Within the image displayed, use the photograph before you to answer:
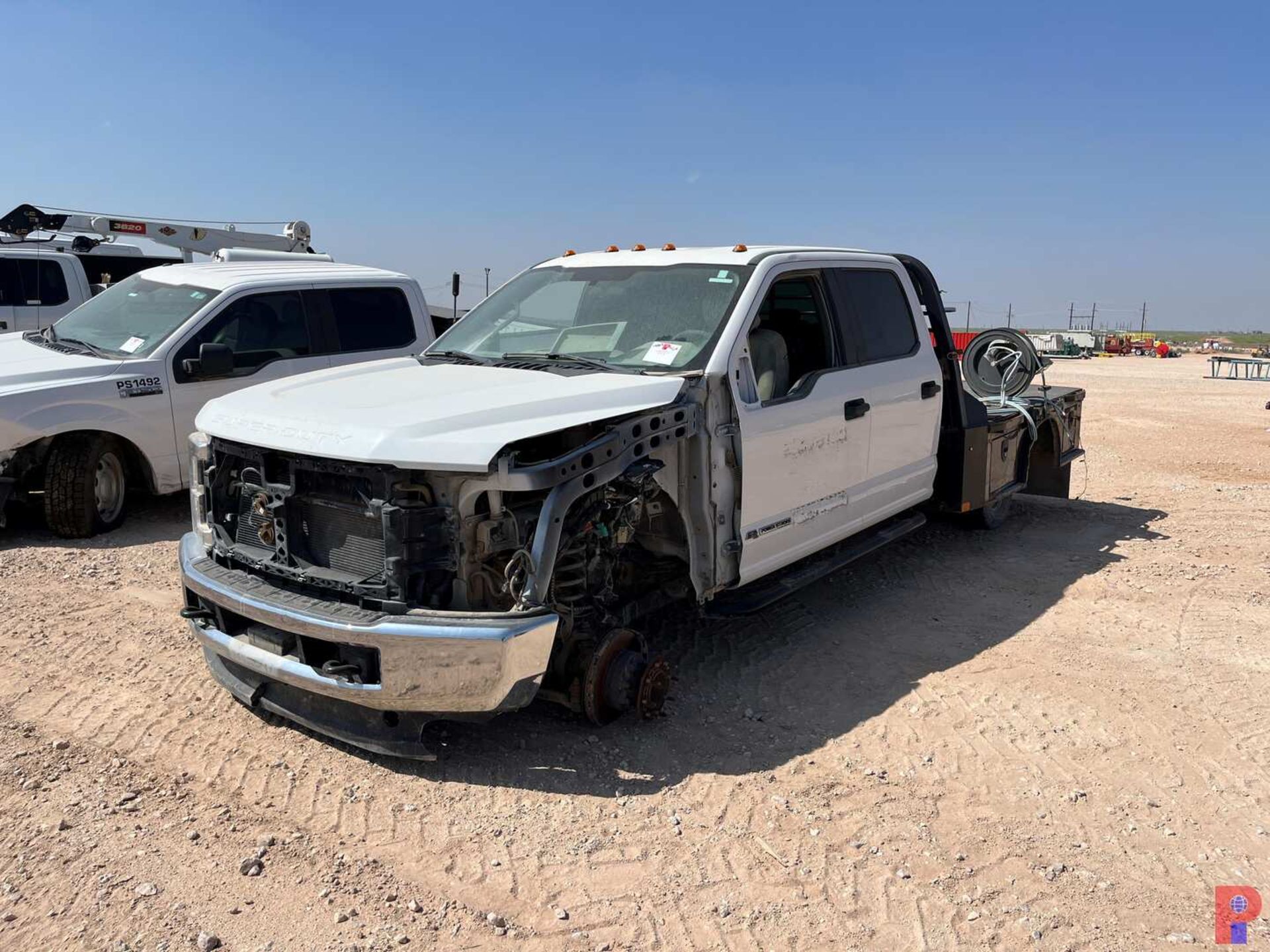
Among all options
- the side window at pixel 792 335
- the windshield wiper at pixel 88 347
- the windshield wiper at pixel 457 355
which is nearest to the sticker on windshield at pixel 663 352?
the side window at pixel 792 335

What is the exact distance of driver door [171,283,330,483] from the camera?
25.0 ft

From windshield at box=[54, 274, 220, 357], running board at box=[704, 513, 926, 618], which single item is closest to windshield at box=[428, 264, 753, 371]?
running board at box=[704, 513, 926, 618]

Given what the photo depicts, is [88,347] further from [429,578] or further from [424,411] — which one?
[429,578]

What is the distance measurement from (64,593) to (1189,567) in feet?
23.6

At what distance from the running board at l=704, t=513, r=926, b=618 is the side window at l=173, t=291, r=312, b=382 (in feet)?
15.1

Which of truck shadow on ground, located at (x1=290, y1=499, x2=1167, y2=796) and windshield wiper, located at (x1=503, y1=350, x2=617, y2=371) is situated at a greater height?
windshield wiper, located at (x1=503, y1=350, x2=617, y2=371)

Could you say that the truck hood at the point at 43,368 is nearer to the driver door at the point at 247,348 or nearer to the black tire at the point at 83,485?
the black tire at the point at 83,485

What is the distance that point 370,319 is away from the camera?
347 inches

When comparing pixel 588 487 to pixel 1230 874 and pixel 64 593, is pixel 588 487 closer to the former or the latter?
pixel 1230 874

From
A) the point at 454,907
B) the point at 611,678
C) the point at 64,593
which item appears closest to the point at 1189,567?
the point at 611,678

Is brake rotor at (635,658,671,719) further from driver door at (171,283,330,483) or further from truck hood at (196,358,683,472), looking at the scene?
driver door at (171,283,330,483)

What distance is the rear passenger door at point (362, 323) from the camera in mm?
8469

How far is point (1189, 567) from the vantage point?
22.9 ft

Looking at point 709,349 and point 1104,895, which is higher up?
point 709,349
